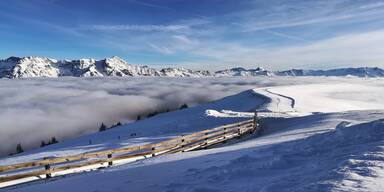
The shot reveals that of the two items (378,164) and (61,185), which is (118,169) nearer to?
(61,185)

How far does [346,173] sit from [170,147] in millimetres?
15179

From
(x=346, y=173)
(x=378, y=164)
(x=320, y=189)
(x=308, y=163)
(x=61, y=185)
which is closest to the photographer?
(x=320, y=189)

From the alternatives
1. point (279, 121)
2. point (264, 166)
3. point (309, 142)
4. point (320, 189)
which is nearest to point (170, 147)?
point (309, 142)

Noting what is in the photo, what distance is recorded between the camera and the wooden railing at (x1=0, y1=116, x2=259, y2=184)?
17.2 m

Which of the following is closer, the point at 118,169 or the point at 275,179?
the point at 275,179

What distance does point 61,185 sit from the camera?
14.6m

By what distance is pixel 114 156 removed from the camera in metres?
26.0

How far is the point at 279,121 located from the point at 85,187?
2954 cm

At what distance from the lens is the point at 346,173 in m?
10.6

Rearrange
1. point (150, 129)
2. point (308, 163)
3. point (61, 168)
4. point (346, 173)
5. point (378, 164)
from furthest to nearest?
point (150, 129) < point (61, 168) < point (308, 163) < point (378, 164) < point (346, 173)

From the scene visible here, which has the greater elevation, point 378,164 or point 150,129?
point 378,164

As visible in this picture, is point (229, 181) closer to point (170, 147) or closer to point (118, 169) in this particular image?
point (118, 169)

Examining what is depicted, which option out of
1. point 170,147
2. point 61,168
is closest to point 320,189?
point 61,168

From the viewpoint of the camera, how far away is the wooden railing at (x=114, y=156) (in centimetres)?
1716
